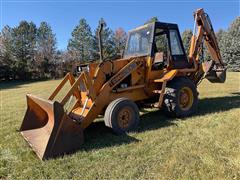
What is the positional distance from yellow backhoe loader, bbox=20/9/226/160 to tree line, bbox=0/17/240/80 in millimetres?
32041

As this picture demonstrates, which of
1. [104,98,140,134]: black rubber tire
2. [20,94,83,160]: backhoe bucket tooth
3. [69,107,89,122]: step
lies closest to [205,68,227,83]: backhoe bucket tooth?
[104,98,140,134]: black rubber tire

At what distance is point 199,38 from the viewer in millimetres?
8680

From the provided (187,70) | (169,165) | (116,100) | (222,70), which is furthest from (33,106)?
(222,70)

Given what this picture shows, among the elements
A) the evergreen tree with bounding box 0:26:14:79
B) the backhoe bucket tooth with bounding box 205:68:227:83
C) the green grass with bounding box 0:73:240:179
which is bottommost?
the green grass with bounding box 0:73:240:179

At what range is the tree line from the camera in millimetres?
42853

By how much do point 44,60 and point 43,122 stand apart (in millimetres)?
39503

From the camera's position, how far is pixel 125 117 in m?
6.14

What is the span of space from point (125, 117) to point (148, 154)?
151 centimetres

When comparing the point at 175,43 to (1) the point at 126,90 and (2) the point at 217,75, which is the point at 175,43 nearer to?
(1) the point at 126,90

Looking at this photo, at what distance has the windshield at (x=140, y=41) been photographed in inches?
291

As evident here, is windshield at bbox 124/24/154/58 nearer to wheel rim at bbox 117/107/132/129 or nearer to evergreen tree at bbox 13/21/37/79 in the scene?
wheel rim at bbox 117/107/132/129

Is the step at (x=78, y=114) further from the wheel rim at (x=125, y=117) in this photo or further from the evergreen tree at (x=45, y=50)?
the evergreen tree at (x=45, y=50)

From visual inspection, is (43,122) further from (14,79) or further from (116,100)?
(14,79)

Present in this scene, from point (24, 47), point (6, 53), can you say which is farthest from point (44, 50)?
point (6, 53)
